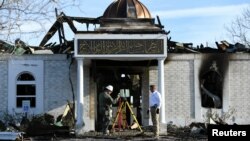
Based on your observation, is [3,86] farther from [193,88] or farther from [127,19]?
[193,88]

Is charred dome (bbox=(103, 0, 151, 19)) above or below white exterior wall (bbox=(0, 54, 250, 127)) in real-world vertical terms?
above

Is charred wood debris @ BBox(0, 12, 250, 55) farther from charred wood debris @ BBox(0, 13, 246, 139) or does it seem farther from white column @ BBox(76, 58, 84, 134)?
white column @ BBox(76, 58, 84, 134)

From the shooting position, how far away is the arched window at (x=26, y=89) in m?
27.2

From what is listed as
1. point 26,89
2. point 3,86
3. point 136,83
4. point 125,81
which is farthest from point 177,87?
point 3,86

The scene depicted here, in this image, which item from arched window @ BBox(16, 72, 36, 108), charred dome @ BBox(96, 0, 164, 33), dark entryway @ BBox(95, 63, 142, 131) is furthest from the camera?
dark entryway @ BBox(95, 63, 142, 131)

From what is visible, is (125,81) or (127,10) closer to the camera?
(125,81)

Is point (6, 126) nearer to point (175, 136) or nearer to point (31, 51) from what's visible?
point (31, 51)

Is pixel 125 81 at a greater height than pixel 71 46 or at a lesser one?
lesser

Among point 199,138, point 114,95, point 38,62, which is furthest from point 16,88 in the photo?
point 199,138

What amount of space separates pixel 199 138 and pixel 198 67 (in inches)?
227

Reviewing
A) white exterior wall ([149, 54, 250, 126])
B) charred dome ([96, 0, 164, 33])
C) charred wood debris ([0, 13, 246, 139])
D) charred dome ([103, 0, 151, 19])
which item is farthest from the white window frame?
white exterior wall ([149, 54, 250, 126])

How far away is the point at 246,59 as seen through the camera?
27562 millimetres

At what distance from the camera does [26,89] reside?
27312 millimetres

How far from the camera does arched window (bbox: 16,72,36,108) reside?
27188mm
